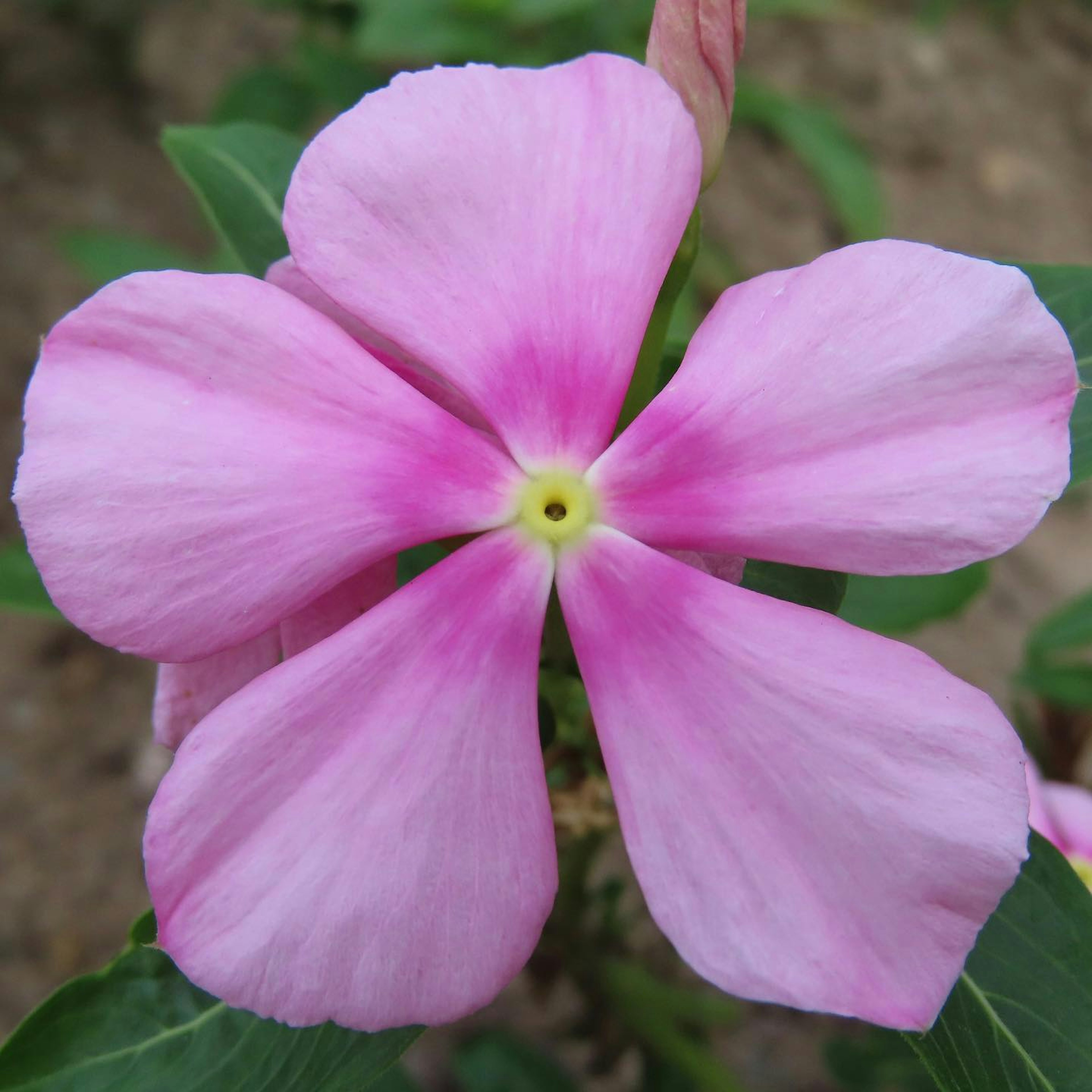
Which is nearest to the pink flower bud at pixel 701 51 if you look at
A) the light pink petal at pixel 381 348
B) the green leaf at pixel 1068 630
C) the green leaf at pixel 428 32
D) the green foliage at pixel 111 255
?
the light pink petal at pixel 381 348

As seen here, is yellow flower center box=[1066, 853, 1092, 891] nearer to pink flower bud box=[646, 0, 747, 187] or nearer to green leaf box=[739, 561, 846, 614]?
green leaf box=[739, 561, 846, 614]

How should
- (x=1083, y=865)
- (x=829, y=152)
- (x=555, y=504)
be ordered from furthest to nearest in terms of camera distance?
1. (x=829, y=152)
2. (x=1083, y=865)
3. (x=555, y=504)

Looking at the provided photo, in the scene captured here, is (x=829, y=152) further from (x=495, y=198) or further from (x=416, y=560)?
(x=495, y=198)

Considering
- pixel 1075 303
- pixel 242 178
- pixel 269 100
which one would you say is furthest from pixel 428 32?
pixel 1075 303

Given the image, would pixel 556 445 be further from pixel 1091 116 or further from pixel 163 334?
pixel 1091 116

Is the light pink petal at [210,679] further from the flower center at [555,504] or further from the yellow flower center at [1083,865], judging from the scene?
the yellow flower center at [1083,865]

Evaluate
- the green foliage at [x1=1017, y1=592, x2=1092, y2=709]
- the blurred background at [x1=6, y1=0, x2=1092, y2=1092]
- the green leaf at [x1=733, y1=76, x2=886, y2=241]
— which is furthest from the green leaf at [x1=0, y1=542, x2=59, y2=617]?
the green leaf at [x1=733, y1=76, x2=886, y2=241]
